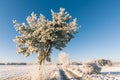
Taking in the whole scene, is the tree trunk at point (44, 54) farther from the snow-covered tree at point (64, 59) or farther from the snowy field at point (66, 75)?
the snow-covered tree at point (64, 59)

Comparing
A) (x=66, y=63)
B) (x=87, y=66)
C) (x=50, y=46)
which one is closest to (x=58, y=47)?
(x=50, y=46)

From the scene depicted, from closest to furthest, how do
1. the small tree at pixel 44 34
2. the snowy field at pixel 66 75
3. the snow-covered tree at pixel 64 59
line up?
1. the small tree at pixel 44 34
2. the snowy field at pixel 66 75
3. the snow-covered tree at pixel 64 59

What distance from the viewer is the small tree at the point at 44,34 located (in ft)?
72.7

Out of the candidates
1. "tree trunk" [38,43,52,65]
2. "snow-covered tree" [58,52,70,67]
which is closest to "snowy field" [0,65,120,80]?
"tree trunk" [38,43,52,65]

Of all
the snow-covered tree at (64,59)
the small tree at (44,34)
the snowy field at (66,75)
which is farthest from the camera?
the snow-covered tree at (64,59)

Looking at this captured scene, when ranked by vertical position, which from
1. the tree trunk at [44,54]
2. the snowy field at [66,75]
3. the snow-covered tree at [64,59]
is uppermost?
the snow-covered tree at [64,59]

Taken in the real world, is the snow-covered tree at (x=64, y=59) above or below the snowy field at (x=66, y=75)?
above

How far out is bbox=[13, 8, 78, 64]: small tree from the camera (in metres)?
22.2

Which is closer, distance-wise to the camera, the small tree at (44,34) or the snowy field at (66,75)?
the small tree at (44,34)

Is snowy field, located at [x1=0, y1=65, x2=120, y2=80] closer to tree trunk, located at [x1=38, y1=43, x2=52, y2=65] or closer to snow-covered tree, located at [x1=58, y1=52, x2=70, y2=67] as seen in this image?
tree trunk, located at [x1=38, y1=43, x2=52, y2=65]

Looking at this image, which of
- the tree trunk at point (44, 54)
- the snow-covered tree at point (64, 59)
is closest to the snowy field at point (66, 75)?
the tree trunk at point (44, 54)

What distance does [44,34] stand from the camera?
22000mm

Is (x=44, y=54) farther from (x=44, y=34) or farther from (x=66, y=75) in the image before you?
(x=66, y=75)

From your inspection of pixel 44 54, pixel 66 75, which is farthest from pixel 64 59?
pixel 44 54
